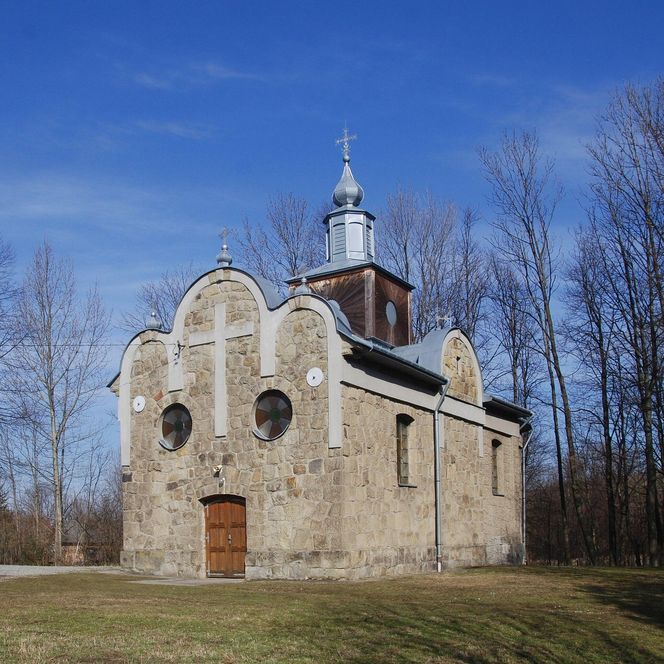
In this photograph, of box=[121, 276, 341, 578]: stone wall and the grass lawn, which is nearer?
the grass lawn

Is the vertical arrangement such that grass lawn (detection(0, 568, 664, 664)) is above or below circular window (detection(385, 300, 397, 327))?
below

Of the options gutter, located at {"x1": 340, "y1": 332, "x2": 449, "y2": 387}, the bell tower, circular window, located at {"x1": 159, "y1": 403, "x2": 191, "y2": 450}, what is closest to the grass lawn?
gutter, located at {"x1": 340, "y1": 332, "x2": 449, "y2": 387}

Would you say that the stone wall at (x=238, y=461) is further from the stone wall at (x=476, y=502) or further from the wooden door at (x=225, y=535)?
the stone wall at (x=476, y=502)

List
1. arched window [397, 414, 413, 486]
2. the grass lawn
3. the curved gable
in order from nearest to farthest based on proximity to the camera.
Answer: the grass lawn, arched window [397, 414, 413, 486], the curved gable

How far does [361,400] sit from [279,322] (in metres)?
2.37

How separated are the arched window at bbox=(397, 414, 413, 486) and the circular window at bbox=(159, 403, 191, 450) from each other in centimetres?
469

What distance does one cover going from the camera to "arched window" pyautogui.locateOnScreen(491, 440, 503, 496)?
25.2 meters

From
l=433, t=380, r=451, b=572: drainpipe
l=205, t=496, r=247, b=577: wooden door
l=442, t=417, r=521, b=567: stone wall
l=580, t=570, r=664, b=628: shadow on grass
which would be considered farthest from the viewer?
l=442, t=417, r=521, b=567: stone wall

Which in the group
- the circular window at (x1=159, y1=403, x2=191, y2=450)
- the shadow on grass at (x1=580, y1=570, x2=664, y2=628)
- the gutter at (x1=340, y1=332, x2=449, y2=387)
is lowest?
the shadow on grass at (x1=580, y1=570, x2=664, y2=628)

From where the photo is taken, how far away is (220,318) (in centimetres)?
1942

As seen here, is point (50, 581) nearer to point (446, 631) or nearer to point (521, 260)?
point (446, 631)

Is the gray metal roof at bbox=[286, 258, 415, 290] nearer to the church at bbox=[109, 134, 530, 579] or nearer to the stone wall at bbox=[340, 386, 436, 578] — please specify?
the church at bbox=[109, 134, 530, 579]

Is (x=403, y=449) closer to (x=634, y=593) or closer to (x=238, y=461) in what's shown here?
(x=238, y=461)

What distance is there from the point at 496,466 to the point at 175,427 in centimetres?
1009
